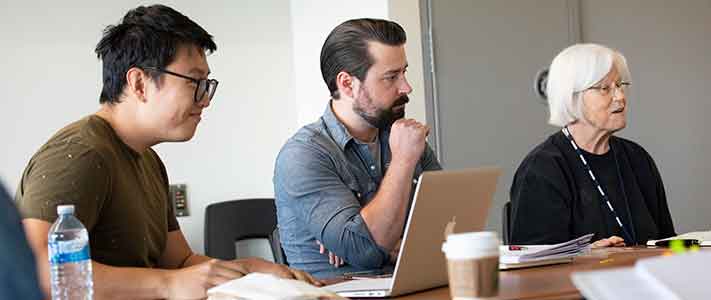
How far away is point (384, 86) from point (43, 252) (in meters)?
1.14

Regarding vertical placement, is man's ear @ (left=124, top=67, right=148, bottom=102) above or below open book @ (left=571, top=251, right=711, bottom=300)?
above

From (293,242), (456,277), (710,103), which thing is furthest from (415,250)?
(710,103)

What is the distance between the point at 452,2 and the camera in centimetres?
423

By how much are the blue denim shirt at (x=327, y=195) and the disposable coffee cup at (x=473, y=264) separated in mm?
1009

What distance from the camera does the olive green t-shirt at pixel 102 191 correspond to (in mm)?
2080

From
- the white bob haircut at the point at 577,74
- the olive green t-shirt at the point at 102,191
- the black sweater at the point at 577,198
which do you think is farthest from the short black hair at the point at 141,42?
the white bob haircut at the point at 577,74

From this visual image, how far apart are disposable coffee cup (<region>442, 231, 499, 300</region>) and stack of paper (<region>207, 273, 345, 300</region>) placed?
32 centimetres

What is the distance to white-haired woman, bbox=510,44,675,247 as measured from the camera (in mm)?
3019

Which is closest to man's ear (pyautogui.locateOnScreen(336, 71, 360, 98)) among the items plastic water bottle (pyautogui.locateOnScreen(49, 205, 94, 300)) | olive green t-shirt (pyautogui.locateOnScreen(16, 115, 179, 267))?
olive green t-shirt (pyautogui.locateOnScreen(16, 115, 179, 267))

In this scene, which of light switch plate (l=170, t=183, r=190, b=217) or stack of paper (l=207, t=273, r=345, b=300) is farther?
light switch plate (l=170, t=183, r=190, b=217)

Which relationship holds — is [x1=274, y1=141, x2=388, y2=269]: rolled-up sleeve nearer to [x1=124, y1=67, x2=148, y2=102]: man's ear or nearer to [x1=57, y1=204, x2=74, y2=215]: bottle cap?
[x1=124, y1=67, x2=148, y2=102]: man's ear

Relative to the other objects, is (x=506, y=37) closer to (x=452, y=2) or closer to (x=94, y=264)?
(x=452, y=2)

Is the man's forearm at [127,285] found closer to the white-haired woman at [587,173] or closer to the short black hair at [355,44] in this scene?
the short black hair at [355,44]

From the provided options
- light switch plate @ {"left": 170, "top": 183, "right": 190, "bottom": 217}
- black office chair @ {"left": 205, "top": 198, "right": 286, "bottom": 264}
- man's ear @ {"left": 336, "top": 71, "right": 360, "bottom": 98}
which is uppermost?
man's ear @ {"left": 336, "top": 71, "right": 360, "bottom": 98}
